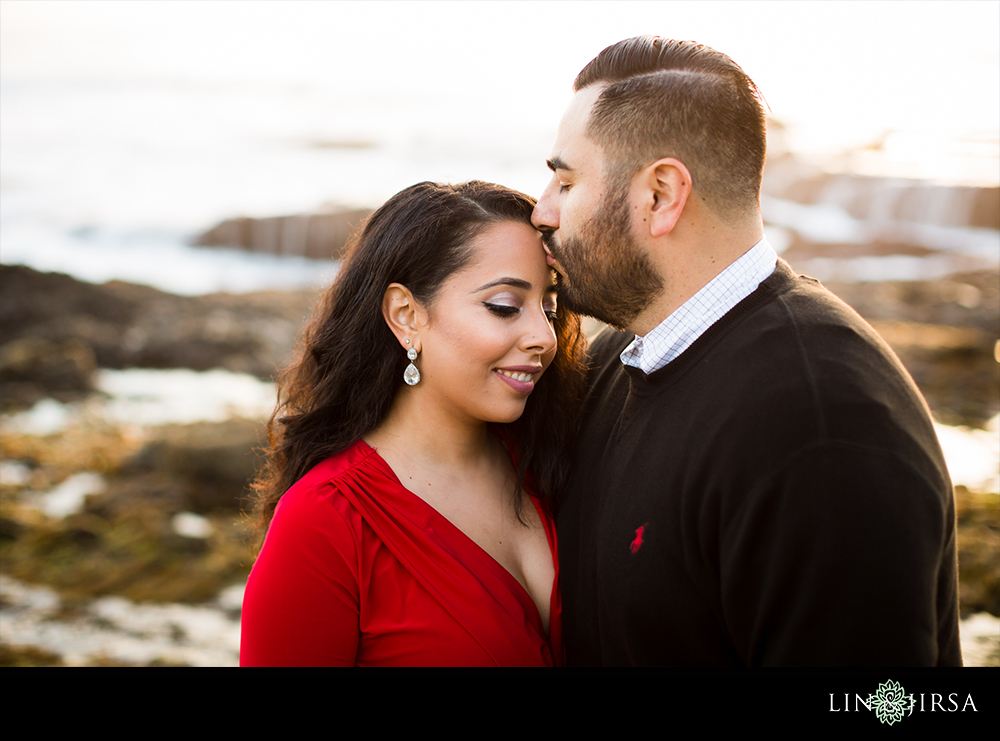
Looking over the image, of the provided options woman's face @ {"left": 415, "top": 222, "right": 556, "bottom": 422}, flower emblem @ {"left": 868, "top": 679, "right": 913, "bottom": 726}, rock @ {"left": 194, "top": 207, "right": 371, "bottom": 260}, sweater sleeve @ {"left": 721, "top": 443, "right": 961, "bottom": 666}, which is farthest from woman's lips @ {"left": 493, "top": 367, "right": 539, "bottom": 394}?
A: rock @ {"left": 194, "top": 207, "right": 371, "bottom": 260}

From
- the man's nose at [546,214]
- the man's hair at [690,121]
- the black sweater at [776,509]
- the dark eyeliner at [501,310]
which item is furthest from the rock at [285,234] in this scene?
the black sweater at [776,509]

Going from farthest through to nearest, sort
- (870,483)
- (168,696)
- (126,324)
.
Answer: (126,324) → (168,696) → (870,483)

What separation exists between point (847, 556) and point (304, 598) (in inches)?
52.6

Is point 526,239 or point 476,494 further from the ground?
point 526,239

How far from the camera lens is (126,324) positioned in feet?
39.8

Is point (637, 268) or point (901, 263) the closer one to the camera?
point (637, 268)

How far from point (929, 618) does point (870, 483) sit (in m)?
0.31

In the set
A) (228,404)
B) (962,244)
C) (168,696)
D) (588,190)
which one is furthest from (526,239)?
(962,244)

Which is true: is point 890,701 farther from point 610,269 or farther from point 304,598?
point 304,598

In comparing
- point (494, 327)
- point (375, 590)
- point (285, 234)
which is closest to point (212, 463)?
point (375, 590)

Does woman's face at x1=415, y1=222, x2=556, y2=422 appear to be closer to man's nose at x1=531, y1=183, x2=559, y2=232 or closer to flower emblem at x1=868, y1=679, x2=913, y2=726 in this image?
man's nose at x1=531, y1=183, x2=559, y2=232

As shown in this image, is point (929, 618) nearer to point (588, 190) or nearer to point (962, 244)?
point (588, 190)

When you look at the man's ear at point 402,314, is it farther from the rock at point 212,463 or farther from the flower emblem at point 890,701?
the rock at point 212,463

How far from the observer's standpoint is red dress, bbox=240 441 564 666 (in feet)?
6.55
